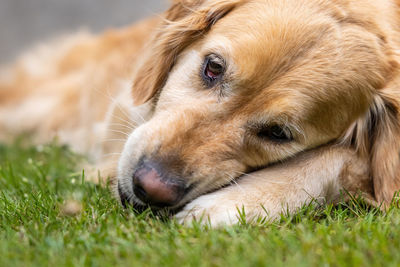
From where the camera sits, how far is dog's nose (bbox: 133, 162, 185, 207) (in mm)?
2525

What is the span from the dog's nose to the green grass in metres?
0.10

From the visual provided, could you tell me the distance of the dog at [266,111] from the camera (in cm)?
270

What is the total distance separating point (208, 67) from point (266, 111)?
1.48 feet

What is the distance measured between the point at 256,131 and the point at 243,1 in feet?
2.76

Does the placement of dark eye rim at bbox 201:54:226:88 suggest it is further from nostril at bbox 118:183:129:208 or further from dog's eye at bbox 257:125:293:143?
nostril at bbox 118:183:129:208

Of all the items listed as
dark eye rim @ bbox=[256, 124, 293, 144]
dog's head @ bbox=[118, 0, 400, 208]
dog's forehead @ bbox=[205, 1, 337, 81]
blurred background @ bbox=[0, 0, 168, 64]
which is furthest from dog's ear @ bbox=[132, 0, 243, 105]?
blurred background @ bbox=[0, 0, 168, 64]

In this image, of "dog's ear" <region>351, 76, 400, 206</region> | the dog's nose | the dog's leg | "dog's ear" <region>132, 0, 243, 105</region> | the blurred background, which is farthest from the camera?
the blurred background

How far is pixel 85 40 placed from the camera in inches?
260

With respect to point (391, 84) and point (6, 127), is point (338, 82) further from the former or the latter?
point (6, 127)

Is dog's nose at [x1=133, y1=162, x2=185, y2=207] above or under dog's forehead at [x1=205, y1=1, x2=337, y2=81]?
under

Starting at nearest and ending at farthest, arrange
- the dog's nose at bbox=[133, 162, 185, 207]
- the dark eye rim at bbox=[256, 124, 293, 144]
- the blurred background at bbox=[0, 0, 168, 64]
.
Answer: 1. the dog's nose at bbox=[133, 162, 185, 207]
2. the dark eye rim at bbox=[256, 124, 293, 144]
3. the blurred background at bbox=[0, 0, 168, 64]

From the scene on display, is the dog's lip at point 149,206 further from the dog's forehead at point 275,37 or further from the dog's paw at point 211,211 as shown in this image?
the dog's forehead at point 275,37

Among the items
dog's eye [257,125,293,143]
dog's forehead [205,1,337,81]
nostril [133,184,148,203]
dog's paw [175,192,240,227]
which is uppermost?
dog's forehead [205,1,337,81]

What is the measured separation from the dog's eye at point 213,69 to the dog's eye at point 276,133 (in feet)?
1.26
